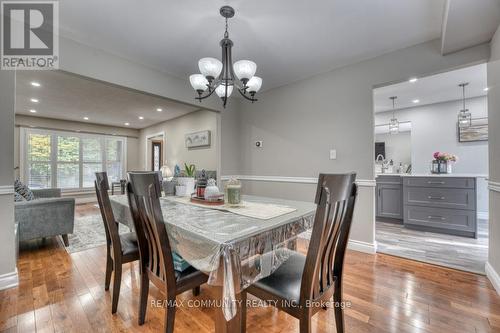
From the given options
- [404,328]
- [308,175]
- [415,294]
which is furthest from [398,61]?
[404,328]

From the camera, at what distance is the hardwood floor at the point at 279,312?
145 centimetres

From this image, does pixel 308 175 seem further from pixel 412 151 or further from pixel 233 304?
pixel 412 151

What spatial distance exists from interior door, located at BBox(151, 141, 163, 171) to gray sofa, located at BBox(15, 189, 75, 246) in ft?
13.4

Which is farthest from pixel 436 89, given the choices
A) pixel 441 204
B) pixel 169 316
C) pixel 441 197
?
pixel 169 316

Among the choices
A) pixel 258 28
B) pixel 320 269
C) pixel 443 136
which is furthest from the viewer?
pixel 443 136

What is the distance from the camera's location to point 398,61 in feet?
8.13

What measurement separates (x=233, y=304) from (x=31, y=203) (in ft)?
10.2

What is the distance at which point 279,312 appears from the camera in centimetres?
159

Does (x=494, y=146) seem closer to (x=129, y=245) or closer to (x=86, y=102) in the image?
(x=129, y=245)

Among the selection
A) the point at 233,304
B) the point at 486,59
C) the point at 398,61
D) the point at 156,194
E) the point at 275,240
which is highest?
the point at 398,61

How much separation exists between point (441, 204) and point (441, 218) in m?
0.21

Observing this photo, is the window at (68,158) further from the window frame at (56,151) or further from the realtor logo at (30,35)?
the realtor logo at (30,35)

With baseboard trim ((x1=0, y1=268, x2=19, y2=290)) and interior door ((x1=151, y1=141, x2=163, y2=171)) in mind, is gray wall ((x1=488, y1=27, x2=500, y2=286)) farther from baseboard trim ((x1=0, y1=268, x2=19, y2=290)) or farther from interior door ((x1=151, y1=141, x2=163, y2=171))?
interior door ((x1=151, y1=141, x2=163, y2=171))

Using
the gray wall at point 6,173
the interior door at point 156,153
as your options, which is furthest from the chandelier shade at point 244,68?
the interior door at point 156,153
